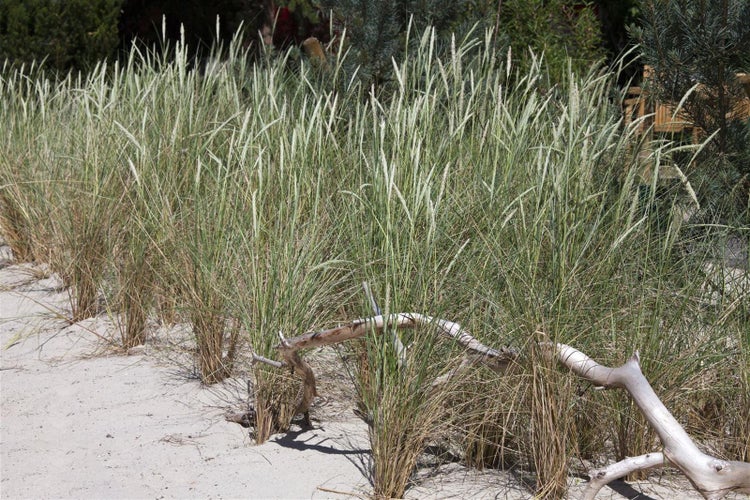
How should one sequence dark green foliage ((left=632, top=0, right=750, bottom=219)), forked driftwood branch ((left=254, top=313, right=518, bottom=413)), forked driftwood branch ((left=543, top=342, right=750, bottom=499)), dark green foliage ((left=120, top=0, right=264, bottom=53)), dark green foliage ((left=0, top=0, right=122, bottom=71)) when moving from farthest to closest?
dark green foliage ((left=120, top=0, right=264, bottom=53)), dark green foliage ((left=0, top=0, right=122, bottom=71)), dark green foliage ((left=632, top=0, right=750, bottom=219)), forked driftwood branch ((left=254, top=313, right=518, bottom=413)), forked driftwood branch ((left=543, top=342, right=750, bottom=499))

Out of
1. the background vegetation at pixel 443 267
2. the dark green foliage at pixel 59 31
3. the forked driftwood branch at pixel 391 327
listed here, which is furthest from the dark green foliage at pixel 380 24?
the dark green foliage at pixel 59 31

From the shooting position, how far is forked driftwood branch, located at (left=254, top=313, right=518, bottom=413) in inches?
99.5

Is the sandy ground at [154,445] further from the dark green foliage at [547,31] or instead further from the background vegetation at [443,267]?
the dark green foliage at [547,31]

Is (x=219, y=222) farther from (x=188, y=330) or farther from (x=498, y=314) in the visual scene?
(x=498, y=314)

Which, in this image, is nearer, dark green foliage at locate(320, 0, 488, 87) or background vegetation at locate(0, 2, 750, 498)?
background vegetation at locate(0, 2, 750, 498)

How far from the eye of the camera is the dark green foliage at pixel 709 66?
139 inches

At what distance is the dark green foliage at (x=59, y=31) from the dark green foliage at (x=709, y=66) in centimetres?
495

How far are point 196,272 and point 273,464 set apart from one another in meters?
0.84

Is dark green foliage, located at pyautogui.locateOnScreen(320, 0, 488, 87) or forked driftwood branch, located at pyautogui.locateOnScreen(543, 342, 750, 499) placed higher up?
dark green foliage, located at pyautogui.locateOnScreen(320, 0, 488, 87)

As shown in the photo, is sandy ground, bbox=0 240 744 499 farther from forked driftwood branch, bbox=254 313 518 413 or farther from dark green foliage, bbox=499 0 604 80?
dark green foliage, bbox=499 0 604 80

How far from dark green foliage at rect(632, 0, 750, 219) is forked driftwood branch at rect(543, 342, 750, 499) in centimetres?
132

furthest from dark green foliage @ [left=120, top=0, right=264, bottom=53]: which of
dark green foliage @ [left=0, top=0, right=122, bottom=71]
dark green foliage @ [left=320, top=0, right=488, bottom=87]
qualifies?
dark green foliage @ [left=320, top=0, right=488, bottom=87]

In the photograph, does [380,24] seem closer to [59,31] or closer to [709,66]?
[709,66]

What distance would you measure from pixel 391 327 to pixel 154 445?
912 millimetres
